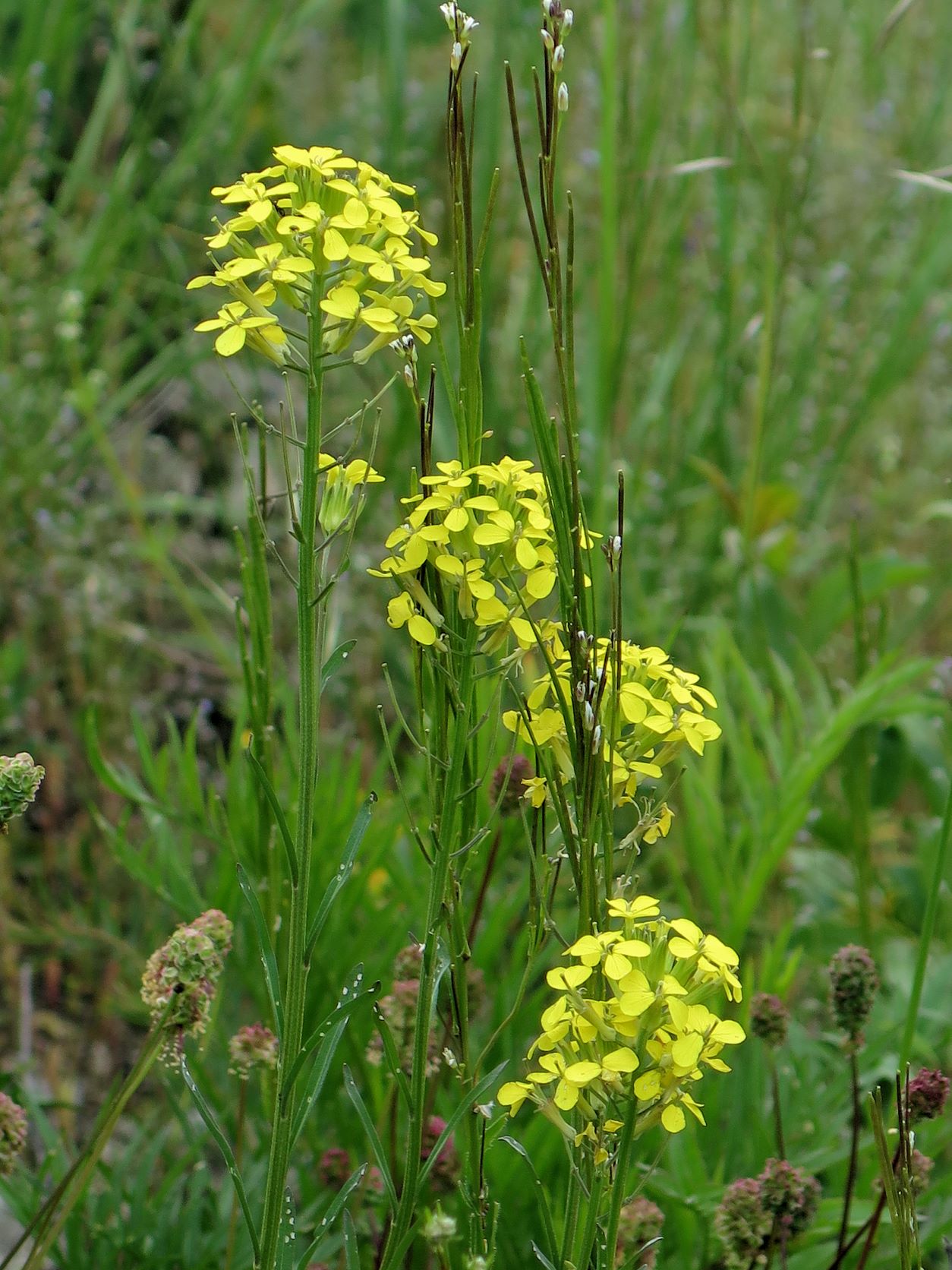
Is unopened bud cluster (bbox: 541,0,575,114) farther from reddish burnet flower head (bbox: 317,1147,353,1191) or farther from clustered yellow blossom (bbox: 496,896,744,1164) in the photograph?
reddish burnet flower head (bbox: 317,1147,353,1191)

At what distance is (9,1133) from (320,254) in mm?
603

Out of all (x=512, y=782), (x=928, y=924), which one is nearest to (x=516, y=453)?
(x=512, y=782)

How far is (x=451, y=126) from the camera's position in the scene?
0.80 meters

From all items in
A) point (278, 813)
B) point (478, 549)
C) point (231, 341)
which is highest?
point (231, 341)

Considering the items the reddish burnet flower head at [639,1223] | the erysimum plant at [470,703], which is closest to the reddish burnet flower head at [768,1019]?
the reddish burnet flower head at [639,1223]

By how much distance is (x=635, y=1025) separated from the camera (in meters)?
0.73

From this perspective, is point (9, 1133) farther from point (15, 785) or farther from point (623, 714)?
point (623, 714)

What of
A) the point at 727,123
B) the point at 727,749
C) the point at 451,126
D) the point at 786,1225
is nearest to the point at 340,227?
the point at 451,126

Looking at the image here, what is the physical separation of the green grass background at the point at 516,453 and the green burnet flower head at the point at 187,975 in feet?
1.18

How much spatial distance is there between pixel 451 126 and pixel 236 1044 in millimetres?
642

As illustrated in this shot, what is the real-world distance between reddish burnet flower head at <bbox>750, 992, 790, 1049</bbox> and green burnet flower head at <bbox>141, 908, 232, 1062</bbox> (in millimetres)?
455

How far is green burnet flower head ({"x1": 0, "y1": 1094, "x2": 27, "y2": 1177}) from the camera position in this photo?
918 millimetres

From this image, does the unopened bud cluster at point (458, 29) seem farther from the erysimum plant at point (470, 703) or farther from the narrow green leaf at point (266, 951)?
the narrow green leaf at point (266, 951)

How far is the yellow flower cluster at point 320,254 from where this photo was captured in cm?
75
